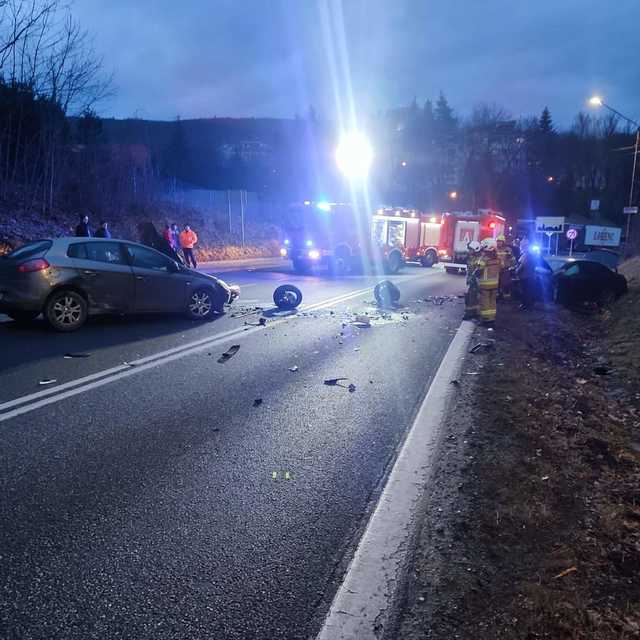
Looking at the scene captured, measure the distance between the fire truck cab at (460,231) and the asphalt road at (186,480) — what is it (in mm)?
20241

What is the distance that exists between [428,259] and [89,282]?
860 inches

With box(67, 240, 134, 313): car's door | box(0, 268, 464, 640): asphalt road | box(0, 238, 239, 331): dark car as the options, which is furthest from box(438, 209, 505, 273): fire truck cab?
box(0, 268, 464, 640): asphalt road

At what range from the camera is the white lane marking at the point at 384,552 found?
2449 mm

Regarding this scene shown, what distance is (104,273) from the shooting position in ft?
30.4

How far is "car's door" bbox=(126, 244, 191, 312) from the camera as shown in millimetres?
9742

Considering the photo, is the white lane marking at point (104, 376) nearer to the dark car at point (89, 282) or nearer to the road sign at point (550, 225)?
the dark car at point (89, 282)

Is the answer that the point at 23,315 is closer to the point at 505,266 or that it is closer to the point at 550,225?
the point at 505,266

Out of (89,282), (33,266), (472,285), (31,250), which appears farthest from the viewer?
(472,285)

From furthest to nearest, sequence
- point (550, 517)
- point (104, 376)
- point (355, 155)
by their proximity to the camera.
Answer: point (355, 155) < point (104, 376) < point (550, 517)

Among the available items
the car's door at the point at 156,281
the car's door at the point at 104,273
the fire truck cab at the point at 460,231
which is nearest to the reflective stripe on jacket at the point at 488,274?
the car's door at the point at 156,281

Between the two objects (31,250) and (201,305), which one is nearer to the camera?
(31,250)

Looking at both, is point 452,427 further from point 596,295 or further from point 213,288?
point 596,295

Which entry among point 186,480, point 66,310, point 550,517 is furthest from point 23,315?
point 550,517

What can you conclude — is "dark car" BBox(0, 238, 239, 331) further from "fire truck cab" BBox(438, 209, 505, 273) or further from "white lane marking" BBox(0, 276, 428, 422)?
"fire truck cab" BBox(438, 209, 505, 273)
